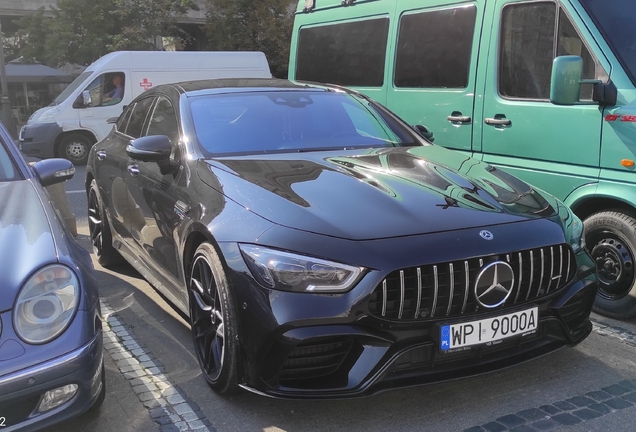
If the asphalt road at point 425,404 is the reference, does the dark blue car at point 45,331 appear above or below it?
above

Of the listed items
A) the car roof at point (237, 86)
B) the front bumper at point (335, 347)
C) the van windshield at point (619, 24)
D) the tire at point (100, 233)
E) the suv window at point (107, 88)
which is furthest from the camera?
the suv window at point (107, 88)

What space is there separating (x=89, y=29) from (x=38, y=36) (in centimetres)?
373

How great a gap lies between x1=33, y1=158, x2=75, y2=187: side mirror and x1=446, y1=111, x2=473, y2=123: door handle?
2.92 meters

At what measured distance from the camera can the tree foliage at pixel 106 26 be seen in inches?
786

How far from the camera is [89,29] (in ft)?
66.7

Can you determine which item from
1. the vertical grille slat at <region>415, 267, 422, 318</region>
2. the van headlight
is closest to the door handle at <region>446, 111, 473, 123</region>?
the van headlight

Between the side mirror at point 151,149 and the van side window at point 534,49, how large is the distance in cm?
252

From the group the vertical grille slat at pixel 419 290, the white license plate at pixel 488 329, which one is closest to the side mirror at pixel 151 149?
the vertical grille slat at pixel 419 290

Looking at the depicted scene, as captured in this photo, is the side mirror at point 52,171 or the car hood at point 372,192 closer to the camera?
the car hood at point 372,192

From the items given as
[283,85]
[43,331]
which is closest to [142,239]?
[283,85]

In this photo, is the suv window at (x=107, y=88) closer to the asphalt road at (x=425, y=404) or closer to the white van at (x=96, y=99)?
the white van at (x=96, y=99)

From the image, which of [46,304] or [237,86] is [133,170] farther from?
[46,304]

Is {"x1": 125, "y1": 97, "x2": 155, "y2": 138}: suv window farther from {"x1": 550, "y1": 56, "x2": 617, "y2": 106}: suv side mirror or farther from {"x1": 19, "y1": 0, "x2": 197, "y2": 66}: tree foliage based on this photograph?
{"x1": 19, "y1": 0, "x2": 197, "y2": 66}: tree foliage

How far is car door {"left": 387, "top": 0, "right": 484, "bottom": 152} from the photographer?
5129 mm
